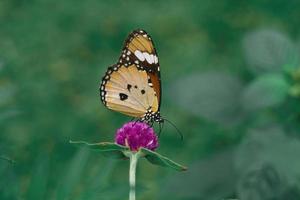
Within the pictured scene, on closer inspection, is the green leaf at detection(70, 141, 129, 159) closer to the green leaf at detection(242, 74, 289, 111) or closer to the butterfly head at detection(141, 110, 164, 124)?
the butterfly head at detection(141, 110, 164, 124)

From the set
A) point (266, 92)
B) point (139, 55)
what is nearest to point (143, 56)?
point (139, 55)

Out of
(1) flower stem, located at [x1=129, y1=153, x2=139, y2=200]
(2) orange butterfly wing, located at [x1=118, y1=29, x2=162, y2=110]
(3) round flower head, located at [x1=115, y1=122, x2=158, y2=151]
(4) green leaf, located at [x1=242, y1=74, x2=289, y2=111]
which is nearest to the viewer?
(1) flower stem, located at [x1=129, y1=153, x2=139, y2=200]

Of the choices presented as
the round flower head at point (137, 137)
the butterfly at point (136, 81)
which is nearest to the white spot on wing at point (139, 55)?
the butterfly at point (136, 81)

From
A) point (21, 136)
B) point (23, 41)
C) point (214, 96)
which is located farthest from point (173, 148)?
point (214, 96)

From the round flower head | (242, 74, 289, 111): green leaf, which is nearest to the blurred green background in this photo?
(242, 74, 289, 111): green leaf

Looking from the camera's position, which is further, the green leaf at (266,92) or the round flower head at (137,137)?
the green leaf at (266,92)

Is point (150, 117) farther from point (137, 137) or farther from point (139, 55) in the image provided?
point (137, 137)

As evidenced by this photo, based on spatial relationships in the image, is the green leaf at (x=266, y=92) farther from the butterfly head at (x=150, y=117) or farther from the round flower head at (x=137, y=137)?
the round flower head at (x=137, y=137)
